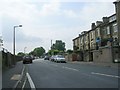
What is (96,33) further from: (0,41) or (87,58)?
(0,41)

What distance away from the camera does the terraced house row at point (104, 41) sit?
48750 millimetres

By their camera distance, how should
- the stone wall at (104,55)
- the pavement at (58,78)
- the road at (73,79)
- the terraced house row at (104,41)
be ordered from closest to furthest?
the road at (73,79) → the pavement at (58,78) → the stone wall at (104,55) → the terraced house row at (104,41)

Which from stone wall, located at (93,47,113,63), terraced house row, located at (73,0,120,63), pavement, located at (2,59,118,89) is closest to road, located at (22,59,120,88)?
pavement, located at (2,59,118,89)

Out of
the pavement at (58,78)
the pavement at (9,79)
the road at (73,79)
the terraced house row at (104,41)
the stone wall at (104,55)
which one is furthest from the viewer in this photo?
the terraced house row at (104,41)

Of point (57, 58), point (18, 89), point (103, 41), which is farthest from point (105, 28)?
point (18, 89)

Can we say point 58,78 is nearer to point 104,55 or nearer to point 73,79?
point 73,79

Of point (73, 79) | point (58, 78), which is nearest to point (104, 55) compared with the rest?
point (58, 78)

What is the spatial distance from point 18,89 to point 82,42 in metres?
82.0

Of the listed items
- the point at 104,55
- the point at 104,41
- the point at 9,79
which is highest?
the point at 104,41

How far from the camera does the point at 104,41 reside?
65.4m

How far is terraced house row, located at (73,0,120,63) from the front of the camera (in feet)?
160

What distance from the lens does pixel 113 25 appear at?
2527 inches

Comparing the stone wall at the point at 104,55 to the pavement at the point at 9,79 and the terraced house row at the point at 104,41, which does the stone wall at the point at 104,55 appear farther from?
the pavement at the point at 9,79

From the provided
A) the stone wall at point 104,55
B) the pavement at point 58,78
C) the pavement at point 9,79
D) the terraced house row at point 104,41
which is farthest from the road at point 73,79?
the terraced house row at point 104,41
